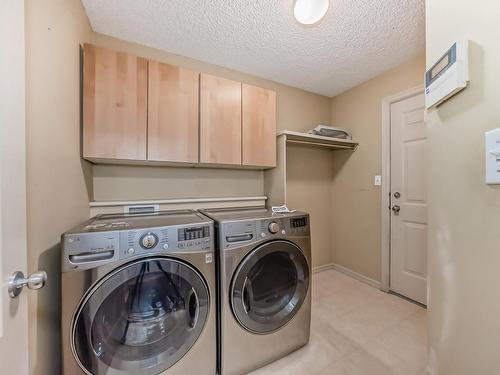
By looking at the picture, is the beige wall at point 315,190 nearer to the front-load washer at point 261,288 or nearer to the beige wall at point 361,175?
the beige wall at point 361,175

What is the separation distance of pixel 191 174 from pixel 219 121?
0.57m

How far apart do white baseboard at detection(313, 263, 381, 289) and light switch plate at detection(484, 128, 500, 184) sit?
6.84 ft

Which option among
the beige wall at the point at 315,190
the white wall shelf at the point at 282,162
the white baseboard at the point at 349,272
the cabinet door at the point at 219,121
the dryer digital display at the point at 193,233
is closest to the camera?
the dryer digital display at the point at 193,233

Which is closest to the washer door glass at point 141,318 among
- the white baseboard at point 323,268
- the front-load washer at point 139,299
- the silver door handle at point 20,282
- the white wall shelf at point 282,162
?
the front-load washer at point 139,299

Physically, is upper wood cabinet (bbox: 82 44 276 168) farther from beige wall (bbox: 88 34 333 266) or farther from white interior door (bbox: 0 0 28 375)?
white interior door (bbox: 0 0 28 375)

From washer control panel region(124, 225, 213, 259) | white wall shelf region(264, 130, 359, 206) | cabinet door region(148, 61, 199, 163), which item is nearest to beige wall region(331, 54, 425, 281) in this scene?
white wall shelf region(264, 130, 359, 206)

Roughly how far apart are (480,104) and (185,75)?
5.51ft

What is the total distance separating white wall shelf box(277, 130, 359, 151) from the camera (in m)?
2.08

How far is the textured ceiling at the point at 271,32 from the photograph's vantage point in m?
1.41

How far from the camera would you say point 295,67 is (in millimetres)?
2119

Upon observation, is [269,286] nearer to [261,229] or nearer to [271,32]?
[261,229]

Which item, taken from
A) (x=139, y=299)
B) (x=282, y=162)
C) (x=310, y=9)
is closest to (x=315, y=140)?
(x=282, y=162)

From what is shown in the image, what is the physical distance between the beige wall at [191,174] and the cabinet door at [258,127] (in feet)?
1.12

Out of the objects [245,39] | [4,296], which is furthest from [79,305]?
[245,39]
